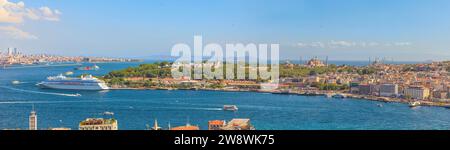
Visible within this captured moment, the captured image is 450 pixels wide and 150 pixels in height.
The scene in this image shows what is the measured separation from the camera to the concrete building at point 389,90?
1038cm

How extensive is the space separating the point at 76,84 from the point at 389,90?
7.55 metres

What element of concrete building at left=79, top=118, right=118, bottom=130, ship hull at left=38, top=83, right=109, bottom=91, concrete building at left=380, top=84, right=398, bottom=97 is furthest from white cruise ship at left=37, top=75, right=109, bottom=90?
concrete building at left=79, top=118, right=118, bottom=130

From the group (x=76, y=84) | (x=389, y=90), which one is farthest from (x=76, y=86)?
(x=389, y=90)

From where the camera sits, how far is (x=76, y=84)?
12.1m

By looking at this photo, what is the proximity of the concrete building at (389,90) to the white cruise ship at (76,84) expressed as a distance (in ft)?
21.7

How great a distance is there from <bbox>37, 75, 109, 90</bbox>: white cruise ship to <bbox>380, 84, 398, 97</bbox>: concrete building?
6618 mm

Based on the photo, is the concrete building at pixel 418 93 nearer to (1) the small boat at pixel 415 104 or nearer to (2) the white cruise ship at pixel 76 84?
(1) the small boat at pixel 415 104

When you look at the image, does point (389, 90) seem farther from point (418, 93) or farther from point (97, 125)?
point (97, 125)

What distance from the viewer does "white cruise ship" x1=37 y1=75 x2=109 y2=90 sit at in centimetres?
1186
